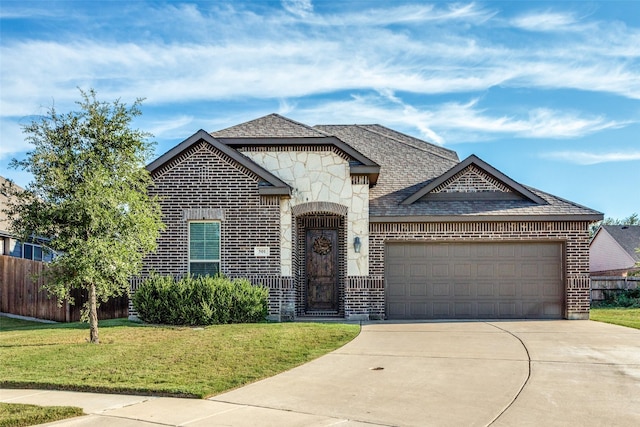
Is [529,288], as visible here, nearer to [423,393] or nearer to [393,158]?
[393,158]

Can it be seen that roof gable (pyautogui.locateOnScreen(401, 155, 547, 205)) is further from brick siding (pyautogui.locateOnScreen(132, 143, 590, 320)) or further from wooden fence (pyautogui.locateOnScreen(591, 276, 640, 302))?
wooden fence (pyautogui.locateOnScreen(591, 276, 640, 302))

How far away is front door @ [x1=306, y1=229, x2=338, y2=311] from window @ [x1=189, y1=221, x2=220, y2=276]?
8.95ft

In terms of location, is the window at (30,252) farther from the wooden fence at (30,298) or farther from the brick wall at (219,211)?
the brick wall at (219,211)

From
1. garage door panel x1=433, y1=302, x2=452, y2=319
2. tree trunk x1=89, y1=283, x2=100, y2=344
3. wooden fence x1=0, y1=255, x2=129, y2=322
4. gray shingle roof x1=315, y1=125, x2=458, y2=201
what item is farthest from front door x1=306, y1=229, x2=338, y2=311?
tree trunk x1=89, y1=283, x2=100, y2=344

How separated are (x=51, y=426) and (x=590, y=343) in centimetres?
1011

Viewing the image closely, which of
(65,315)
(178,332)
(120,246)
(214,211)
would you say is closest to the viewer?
(120,246)

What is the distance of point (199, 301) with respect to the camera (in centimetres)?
1572

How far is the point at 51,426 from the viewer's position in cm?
705

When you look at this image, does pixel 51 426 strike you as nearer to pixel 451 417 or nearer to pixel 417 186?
pixel 451 417

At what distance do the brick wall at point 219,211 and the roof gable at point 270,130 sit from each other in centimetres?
115

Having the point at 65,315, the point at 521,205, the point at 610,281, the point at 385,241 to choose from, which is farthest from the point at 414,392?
the point at 610,281

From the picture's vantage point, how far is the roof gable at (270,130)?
1786 cm

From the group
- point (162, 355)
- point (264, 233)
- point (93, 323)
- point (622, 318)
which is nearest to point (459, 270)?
point (622, 318)

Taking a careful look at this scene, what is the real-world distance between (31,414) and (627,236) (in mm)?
41220
